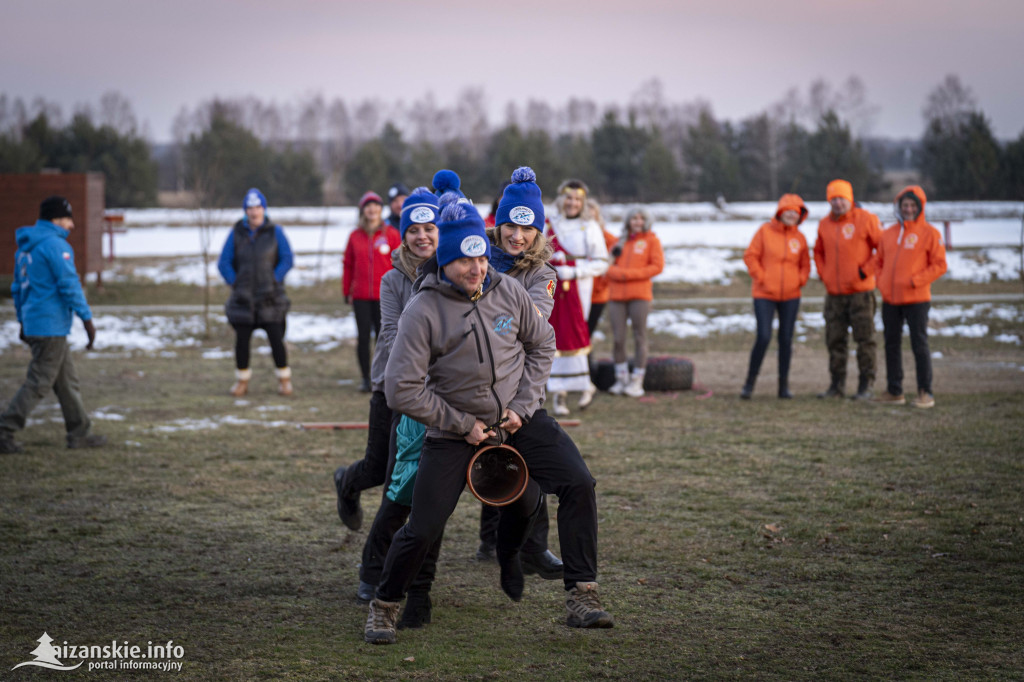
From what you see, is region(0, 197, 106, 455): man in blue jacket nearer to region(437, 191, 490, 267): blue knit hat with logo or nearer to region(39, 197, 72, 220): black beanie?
region(39, 197, 72, 220): black beanie

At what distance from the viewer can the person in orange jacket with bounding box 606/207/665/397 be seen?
10.1 metres

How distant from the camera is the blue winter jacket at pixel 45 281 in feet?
25.1

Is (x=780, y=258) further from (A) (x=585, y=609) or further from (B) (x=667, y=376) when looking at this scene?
(A) (x=585, y=609)

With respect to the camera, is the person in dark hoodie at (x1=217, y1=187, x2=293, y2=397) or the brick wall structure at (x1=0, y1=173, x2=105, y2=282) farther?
the brick wall structure at (x1=0, y1=173, x2=105, y2=282)

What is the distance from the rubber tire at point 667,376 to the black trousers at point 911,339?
6.95ft

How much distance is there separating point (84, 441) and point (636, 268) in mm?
5469

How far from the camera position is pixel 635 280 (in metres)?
10.2

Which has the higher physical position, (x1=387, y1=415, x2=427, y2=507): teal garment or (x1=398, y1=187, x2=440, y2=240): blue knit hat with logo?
(x1=398, y1=187, x2=440, y2=240): blue knit hat with logo

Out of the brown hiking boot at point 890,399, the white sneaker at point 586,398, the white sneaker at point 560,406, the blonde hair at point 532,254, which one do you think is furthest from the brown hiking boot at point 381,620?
the brown hiking boot at point 890,399

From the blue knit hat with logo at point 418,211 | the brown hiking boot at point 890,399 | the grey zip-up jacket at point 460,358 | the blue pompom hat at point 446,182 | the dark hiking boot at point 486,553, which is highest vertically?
the blue pompom hat at point 446,182

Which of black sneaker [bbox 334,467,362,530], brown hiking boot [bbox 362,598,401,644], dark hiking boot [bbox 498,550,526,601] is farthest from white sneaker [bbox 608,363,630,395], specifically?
brown hiking boot [bbox 362,598,401,644]

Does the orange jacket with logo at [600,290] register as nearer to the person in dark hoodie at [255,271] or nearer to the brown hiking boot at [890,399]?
the brown hiking boot at [890,399]

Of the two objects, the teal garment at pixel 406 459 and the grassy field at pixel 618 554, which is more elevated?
the teal garment at pixel 406 459

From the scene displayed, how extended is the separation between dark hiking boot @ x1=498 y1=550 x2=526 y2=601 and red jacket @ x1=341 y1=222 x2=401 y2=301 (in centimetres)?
617
